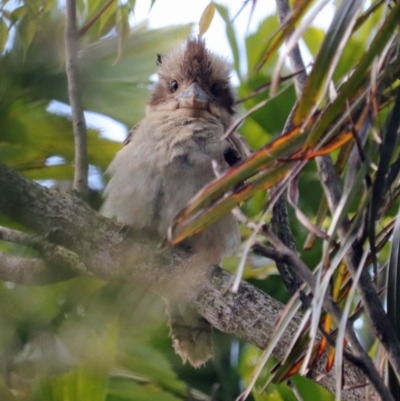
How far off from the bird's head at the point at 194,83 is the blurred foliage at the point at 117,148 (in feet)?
0.43

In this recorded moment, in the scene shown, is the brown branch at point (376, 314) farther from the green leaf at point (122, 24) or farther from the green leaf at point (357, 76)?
the green leaf at point (122, 24)

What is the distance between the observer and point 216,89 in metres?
3.08

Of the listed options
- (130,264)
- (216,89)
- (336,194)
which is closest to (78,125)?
(130,264)

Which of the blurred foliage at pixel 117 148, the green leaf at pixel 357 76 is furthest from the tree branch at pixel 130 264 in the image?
the green leaf at pixel 357 76

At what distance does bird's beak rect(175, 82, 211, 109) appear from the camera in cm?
280

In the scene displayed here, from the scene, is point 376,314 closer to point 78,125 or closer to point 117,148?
point 78,125

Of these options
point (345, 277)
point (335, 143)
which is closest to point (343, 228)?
point (335, 143)

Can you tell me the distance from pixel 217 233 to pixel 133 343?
497 mm

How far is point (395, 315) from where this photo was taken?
3.64 ft

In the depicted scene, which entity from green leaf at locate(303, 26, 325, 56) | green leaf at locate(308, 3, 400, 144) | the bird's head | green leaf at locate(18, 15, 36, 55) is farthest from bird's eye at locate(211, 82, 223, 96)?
green leaf at locate(308, 3, 400, 144)

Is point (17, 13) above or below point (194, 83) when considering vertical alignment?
above

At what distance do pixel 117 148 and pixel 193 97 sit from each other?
1.22ft

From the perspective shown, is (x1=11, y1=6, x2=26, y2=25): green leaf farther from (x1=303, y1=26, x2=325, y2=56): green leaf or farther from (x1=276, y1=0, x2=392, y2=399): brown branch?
(x1=303, y1=26, x2=325, y2=56): green leaf

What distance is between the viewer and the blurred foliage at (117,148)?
1072mm
